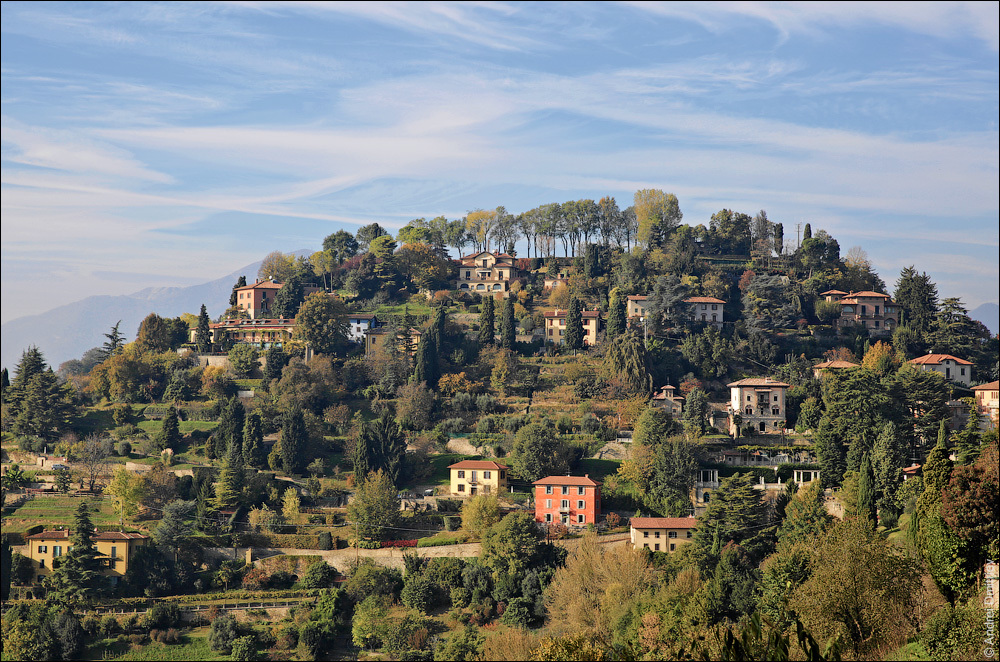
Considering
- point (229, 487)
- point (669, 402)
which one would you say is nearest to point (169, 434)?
point (229, 487)

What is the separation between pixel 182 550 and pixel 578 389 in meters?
24.0

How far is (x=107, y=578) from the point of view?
159 ft

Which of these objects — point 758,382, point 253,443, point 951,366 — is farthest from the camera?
point 951,366

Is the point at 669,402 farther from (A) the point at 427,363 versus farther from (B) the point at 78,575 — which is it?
(B) the point at 78,575

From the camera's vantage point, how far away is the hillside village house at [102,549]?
48.8 meters

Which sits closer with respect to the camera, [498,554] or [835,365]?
[498,554]

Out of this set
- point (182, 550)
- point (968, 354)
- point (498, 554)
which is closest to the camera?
point (498, 554)

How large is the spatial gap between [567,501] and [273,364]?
78.5ft

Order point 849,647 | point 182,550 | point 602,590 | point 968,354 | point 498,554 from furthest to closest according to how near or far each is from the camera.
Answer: point 968,354, point 182,550, point 498,554, point 602,590, point 849,647

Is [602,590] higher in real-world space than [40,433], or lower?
lower

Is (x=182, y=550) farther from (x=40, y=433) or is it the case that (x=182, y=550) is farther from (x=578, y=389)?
(x=578, y=389)

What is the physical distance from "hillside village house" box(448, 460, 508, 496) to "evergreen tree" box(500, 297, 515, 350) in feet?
50.6

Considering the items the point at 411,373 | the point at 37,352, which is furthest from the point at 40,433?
the point at 411,373

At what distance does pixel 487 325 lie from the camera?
227 feet
